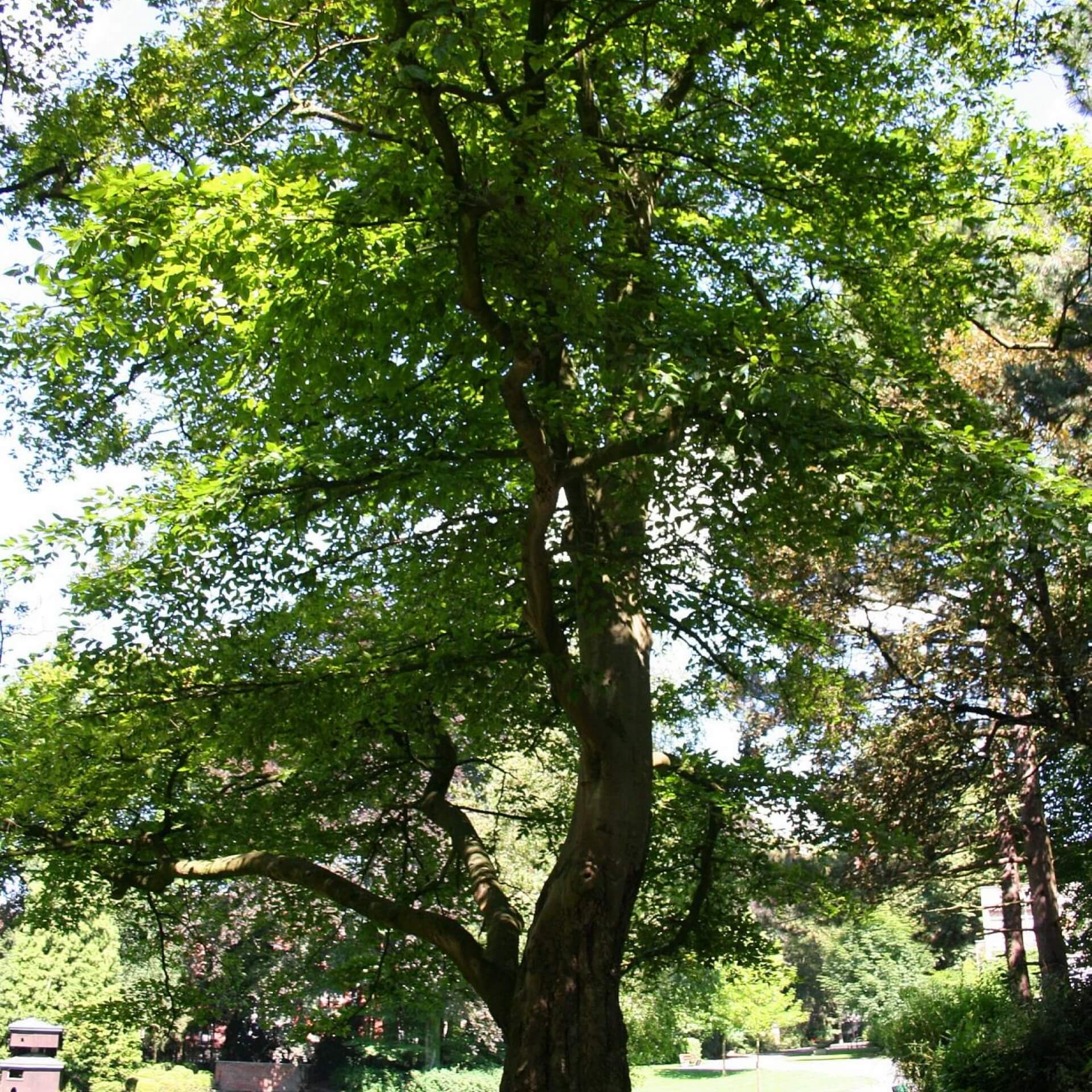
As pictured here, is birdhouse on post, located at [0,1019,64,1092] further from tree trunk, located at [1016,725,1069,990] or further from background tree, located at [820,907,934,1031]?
background tree, located at [820,907,934,1031]

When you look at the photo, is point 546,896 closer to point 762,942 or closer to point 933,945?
point 762,942

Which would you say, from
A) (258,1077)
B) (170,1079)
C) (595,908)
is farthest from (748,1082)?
(595,908)

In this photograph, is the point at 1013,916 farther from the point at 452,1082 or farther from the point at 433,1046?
the point at 433,1046

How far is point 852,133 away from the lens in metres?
9.70

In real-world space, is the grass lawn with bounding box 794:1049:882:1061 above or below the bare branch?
below

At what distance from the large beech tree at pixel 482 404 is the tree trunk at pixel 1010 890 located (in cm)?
640

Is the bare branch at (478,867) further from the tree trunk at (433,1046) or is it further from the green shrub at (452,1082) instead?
the tree trunk at (433,1046)

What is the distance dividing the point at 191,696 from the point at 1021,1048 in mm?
10765

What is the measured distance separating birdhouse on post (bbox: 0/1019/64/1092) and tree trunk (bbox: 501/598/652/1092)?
10.4 meters

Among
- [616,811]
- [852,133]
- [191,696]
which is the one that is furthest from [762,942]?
[852,133]

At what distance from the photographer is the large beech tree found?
6234mm

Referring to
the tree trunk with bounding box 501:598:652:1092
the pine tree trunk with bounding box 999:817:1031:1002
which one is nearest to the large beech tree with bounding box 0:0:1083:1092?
the tree trunk with bounding box 501:598:652:1092

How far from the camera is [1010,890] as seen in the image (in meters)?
18.1

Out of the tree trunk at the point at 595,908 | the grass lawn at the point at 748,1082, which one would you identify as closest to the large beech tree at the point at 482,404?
the tree trunk at the point at 595,908
